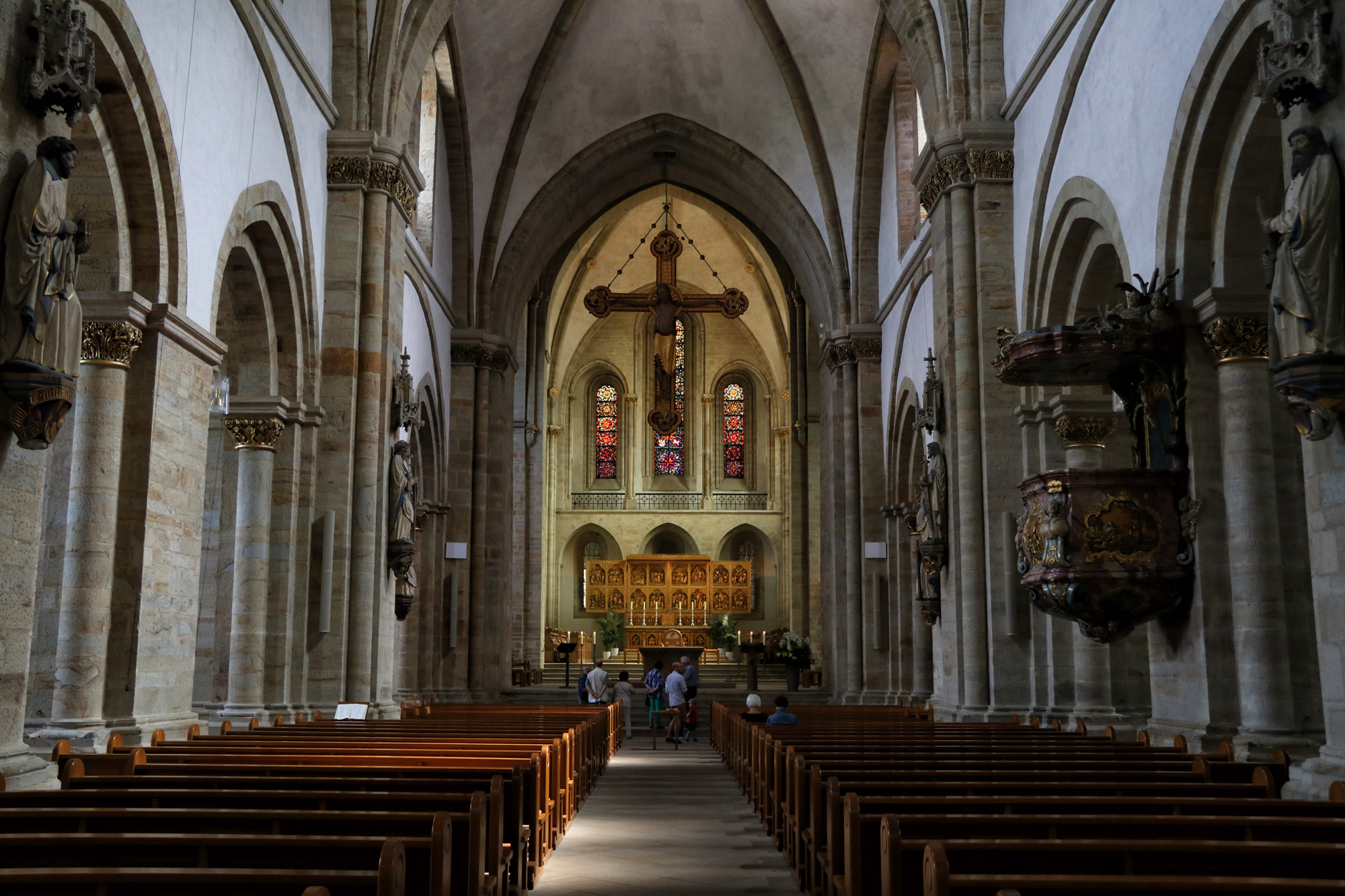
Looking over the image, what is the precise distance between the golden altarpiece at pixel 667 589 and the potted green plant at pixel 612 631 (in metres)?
0.28

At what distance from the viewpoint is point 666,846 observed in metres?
8.27

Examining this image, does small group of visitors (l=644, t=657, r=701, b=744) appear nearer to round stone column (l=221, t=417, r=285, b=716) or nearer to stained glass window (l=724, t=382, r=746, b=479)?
round stone column (l=221, t=417, r=285, b=716)

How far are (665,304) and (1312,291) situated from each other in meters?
18.6

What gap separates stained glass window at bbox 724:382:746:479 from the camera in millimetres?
38844

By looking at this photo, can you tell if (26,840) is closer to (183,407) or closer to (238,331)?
(183,407)

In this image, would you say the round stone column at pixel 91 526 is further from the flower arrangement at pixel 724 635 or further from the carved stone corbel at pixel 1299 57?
the flower arrangement at pixel 724 635

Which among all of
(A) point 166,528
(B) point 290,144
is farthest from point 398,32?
(A) point 166,528

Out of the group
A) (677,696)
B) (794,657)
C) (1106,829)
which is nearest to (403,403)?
(677,696)

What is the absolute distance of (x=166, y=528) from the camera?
9.48m

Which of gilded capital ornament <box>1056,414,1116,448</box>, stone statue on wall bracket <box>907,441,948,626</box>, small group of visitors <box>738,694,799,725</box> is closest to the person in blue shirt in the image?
small group of visitors <box>738,694,799,725</box>

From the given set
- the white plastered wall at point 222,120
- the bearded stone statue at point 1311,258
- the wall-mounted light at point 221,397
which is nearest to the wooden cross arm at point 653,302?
the white plastered wall at point 222,120

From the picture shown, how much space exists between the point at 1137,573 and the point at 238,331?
354 inches

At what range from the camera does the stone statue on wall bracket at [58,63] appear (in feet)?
21.2

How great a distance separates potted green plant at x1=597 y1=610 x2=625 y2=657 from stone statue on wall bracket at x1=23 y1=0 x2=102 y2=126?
28.3 meters
